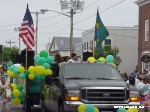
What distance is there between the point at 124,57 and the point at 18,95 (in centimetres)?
4470

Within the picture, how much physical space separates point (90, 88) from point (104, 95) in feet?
1.38

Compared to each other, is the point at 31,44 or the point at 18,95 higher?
the point at 31,44

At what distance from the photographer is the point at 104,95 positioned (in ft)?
40.6

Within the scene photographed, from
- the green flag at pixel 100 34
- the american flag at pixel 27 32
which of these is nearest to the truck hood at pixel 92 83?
the american flag at pixel 27 32

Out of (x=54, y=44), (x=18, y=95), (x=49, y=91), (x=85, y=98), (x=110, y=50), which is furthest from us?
(x=54, y=44)

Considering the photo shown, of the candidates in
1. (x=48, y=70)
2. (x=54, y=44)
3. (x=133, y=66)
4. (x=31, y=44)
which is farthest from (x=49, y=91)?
(x=54, y=44)

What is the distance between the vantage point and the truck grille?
1230 cm

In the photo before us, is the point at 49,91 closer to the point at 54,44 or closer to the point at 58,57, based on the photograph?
the point at 58,57

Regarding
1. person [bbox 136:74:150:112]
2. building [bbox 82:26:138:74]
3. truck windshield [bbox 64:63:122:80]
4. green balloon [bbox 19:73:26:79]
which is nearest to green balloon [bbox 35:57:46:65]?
green balloon [bbox 19:73:26:79]

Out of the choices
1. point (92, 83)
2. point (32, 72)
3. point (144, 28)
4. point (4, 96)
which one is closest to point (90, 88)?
point (92, 83)

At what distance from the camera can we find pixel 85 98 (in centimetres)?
1234

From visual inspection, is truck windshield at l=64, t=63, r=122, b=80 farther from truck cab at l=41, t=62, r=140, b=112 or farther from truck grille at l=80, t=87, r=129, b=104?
truck grille at l=80, t=87, r=129, b=104

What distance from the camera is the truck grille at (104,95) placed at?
1230 centimetres

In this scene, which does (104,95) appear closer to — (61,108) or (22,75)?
(61,108)
